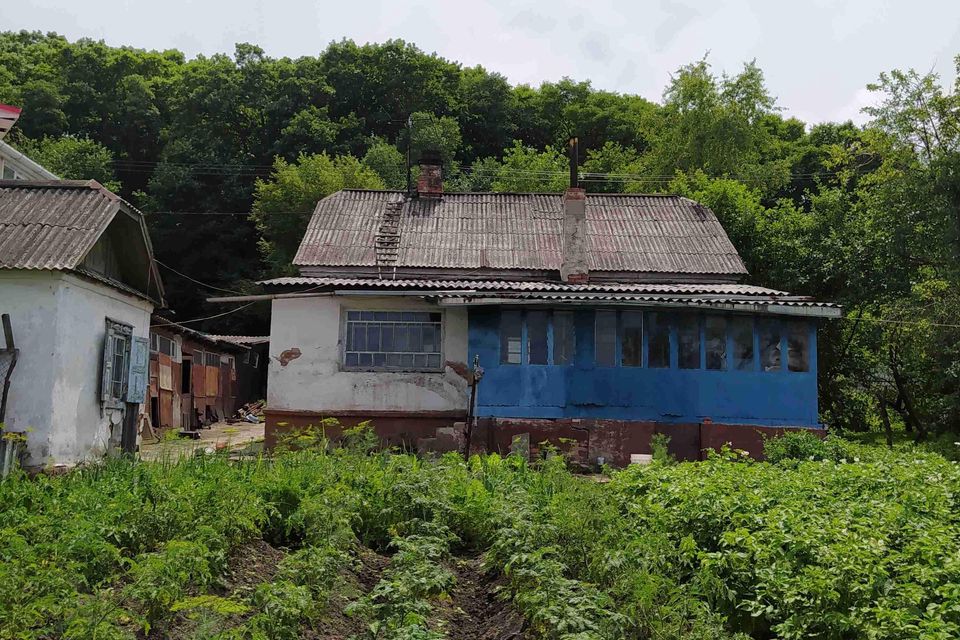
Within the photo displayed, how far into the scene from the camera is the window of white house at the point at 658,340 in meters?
15.8

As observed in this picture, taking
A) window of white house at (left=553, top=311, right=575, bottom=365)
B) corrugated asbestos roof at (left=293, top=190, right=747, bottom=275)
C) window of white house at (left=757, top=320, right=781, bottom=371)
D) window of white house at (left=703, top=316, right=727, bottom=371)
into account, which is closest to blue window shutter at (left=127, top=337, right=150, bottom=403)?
corrugated asbestos roof at (left=293, top=190, right=747, bottom=275)

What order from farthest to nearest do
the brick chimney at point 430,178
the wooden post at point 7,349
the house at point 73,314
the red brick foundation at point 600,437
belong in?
the brick chimney at point 430,178
the red brick foundation at point 600,437
the house at point 73,314
the wooden post at point 7,349

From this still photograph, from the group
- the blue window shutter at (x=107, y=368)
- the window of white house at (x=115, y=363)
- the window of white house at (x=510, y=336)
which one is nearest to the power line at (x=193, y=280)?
the window of white house at (x=115, y=363)

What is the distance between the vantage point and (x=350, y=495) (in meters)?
7.83

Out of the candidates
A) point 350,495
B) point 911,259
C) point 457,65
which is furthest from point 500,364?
point 457,65

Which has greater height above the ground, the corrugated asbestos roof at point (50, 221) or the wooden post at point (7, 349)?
the corrugated asbestos roof at point (50, 221)

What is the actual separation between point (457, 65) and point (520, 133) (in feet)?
16.2

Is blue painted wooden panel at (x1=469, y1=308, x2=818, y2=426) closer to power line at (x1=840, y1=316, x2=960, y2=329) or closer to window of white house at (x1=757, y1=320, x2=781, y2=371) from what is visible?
window of white house at (x1=757, y1=320, x2=781, y2=371)

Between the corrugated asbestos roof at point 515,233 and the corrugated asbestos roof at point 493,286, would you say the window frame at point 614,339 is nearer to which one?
the corrugated asbestos roof at point 493,286

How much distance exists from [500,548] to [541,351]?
8747mm

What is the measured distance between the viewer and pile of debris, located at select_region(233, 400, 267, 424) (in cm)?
2847

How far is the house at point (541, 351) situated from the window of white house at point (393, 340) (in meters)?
0.03

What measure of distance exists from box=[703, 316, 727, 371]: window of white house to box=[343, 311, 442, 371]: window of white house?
5035 millimetres

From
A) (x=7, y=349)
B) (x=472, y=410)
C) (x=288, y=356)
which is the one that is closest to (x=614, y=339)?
(x=472, y=410)
